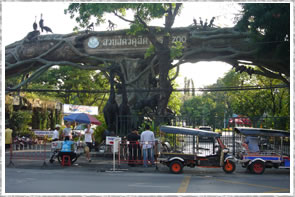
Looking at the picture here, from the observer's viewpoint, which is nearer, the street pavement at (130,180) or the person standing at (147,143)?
the street pavement at (130,180)

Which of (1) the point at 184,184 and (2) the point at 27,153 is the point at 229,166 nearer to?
(1) the point at 184,184

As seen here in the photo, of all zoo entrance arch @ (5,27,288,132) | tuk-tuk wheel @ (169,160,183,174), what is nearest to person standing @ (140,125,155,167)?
tuk-tuk wheel @ (169,160,183,174)

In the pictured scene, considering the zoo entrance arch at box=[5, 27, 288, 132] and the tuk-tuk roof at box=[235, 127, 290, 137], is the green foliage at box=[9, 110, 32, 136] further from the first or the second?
the tuk-tuk roof at box=[235, 127, 290, 137]

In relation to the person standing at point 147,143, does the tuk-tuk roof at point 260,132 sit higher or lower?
higher

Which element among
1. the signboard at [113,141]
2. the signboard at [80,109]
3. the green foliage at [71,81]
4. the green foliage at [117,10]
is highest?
the green foliage at [117,10]

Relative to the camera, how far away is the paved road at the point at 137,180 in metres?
9.63

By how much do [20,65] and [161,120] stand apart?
1482 centimetres

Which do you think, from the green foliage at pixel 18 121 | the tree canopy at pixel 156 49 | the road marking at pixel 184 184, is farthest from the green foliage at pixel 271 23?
the green foliage at pixel 18 121

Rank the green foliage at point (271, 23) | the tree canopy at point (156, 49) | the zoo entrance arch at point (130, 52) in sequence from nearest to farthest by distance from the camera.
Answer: the green foliage at point (271, 23)
the tree canopy at point (156, 49)
the zoo entrance arch at point (130, 52)

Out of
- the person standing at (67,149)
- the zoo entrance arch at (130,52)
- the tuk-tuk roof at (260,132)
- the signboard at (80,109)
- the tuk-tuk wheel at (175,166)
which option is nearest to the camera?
the tuk-tuk wheel at (175,166)

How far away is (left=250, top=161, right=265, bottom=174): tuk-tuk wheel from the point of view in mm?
13633

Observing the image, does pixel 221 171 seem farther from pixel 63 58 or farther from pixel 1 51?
pixel 63 58

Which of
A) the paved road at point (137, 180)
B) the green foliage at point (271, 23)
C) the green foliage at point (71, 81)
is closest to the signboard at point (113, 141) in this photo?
the paved road at point (137, 180)

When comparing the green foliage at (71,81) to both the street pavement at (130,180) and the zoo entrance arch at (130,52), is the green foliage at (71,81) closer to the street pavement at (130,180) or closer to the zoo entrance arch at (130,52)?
the zoo entrance arch at (130,52)
